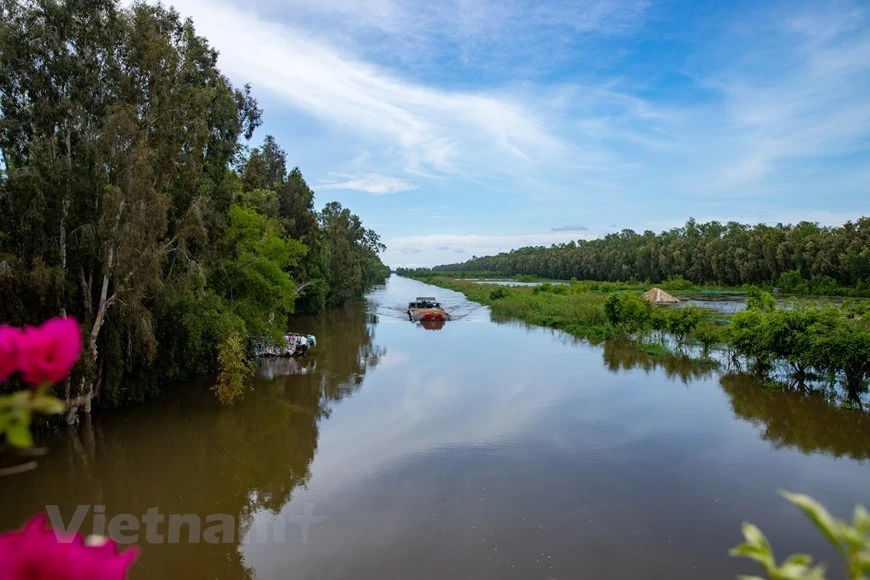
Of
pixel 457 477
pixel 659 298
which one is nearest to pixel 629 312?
pixel 659 298

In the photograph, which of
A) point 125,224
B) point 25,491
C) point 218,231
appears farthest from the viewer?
point 218,231

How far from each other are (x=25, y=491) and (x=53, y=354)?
11814 mm

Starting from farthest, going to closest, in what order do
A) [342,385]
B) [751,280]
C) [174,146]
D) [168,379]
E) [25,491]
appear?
1. [751,280]
2. [342,385]
3. [168,379]
4. [174,146]
5. [25,491]

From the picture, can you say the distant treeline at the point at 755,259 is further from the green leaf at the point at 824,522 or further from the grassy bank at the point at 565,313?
the green leaf at the point at 824,522

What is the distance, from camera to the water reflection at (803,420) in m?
12.4

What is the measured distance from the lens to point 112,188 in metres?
11.7

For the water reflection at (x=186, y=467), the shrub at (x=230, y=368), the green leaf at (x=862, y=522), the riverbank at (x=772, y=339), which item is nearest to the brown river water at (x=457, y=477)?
the water reflection at (x=186, y=467)

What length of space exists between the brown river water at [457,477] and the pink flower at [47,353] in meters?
7.36

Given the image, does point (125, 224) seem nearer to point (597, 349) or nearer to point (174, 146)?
point (174, 146)

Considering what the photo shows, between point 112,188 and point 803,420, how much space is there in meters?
17.6

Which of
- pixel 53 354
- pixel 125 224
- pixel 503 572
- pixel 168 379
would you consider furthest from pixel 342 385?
pixel 53 354

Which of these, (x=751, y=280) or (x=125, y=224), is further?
(x=751, y=280)

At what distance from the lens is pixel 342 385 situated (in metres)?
18.3

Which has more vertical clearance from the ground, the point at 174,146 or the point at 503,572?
the point at 174,146
